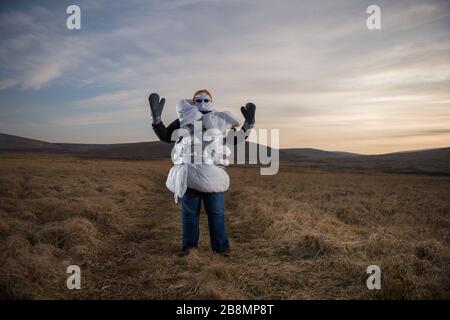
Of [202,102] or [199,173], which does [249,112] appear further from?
[199,173]

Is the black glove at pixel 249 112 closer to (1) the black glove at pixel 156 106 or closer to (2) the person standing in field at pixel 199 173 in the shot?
(2) the person standing in field at pixel 199 173

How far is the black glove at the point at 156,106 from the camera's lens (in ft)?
16.2

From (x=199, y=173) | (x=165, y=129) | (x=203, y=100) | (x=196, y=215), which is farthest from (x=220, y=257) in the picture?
(x=203, y=100)

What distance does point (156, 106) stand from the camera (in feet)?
16.3

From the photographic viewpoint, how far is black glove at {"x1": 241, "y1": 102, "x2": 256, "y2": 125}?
5.31m

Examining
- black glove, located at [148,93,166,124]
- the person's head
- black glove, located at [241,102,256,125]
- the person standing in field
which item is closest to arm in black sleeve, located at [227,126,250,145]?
the person standing in field

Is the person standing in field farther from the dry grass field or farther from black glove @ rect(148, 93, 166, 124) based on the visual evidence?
the dry grass field

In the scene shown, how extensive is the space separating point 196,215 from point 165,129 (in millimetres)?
1397

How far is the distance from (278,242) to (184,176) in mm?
2092

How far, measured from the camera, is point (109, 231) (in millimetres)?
6918

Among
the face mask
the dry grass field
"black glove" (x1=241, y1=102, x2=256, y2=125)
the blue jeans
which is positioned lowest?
the dry grass field
